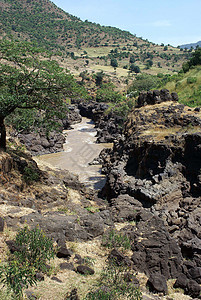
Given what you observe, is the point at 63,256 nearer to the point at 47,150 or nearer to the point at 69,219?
the point at 69,219

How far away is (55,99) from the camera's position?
43.0ft

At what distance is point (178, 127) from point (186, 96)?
14.9 m

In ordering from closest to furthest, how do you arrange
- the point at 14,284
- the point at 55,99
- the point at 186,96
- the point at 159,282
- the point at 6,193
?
the point at 14,284, the point at 159,282, the point at 6,193, the point at 55,99, the point at 186,96

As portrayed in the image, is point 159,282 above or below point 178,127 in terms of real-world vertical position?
below

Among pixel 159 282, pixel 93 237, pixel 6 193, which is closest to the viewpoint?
pixel 159 282

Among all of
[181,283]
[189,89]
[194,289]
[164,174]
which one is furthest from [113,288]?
[189,89]

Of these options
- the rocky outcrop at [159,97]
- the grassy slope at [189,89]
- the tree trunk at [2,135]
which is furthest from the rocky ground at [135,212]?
the grassy slope at [189,89]

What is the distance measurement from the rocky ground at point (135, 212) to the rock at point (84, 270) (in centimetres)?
2

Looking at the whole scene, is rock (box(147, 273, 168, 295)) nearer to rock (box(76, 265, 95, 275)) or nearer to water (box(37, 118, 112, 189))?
rock (box(76, 265, 95, 275))

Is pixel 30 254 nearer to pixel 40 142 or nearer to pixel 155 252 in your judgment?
pixel 155 252

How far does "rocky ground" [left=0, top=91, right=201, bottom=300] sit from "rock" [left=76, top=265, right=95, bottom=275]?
24 mm

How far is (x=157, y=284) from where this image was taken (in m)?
7.34

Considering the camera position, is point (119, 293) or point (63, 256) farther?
point (63, 256)

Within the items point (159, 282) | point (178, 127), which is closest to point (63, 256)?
point (159, 282)
